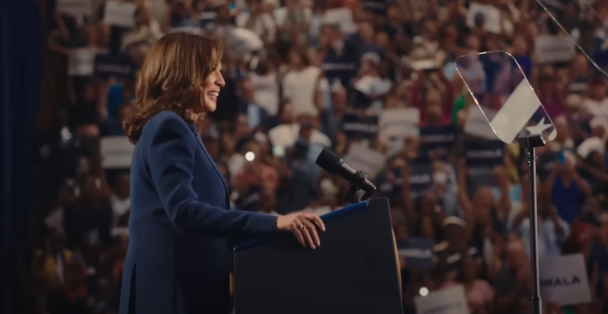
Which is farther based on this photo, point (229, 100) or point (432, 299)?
point (229, 100)

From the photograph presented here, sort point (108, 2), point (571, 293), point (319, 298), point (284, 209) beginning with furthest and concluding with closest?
point (108, 2)
point (284, 209)
point (571, 293)
point (319, 298)

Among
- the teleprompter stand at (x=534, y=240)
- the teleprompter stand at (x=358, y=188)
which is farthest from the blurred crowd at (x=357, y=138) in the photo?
the teleprompter stand at (x=358, y=188)

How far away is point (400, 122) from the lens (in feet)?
16.2

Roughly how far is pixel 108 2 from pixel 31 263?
1859mm

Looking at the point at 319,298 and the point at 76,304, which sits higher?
the point at 319,298

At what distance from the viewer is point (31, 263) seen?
5133mm

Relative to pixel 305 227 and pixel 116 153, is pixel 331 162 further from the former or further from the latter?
pixel 116 153

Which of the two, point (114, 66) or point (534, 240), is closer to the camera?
point (534, 240)

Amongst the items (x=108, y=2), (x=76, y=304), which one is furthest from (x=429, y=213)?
(x=108, y=2)

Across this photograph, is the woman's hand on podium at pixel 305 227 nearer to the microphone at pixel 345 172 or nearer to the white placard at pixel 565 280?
the microphone at pixel 345 172

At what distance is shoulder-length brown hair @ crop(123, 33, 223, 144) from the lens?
1.50m

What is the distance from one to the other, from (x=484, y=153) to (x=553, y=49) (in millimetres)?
833

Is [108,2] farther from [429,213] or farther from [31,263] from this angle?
[429,213]

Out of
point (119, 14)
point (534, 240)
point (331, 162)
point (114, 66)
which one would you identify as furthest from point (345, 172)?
point (119, 14)
